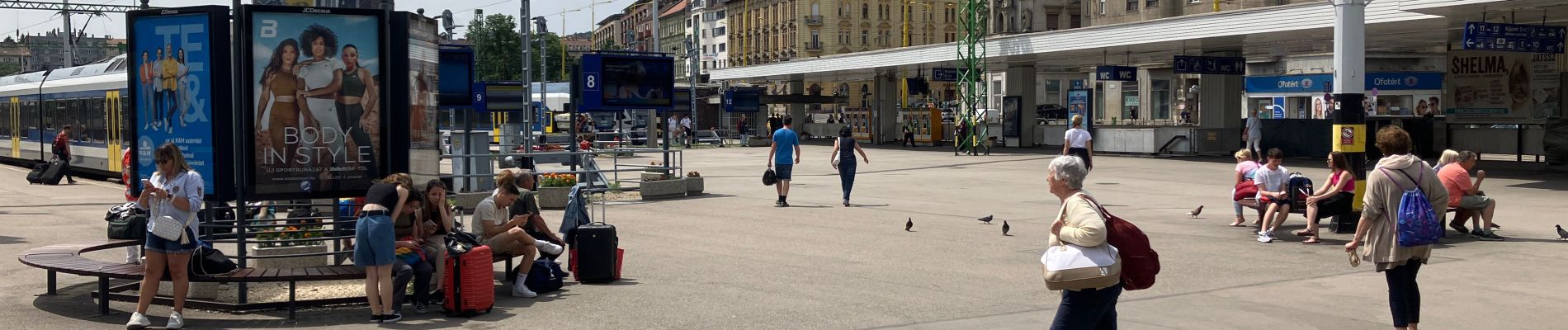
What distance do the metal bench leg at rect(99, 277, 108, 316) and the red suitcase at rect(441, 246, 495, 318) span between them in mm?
2362

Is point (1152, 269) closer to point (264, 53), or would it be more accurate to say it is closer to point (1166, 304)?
point (1166, 304)

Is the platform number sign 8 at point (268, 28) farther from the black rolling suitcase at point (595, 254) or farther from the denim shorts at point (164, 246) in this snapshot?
the black rolling suitcase at point (595, 254)

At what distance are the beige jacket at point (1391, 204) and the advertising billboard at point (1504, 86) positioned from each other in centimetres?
2341

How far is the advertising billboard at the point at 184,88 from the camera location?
32.0 ft

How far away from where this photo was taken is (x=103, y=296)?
30.6 feet

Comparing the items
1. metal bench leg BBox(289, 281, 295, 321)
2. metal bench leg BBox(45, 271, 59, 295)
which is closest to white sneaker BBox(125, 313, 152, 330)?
metal bench leg BBox(289, 281, 295, 321)

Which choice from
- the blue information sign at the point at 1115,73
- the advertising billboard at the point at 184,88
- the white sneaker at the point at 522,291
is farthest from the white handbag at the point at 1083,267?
the blue information sign at the point at 1115,73

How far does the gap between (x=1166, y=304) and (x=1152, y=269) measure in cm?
393

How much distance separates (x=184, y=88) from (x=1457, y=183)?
1235 centimetres

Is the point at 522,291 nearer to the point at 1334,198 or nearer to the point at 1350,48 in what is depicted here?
the point at 1334,198

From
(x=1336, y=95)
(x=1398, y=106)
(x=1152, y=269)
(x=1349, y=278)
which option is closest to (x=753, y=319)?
(x=1152, y=269)

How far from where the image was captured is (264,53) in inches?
383

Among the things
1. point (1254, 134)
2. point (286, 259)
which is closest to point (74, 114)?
point (286, 259)

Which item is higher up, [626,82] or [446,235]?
[626,82]
